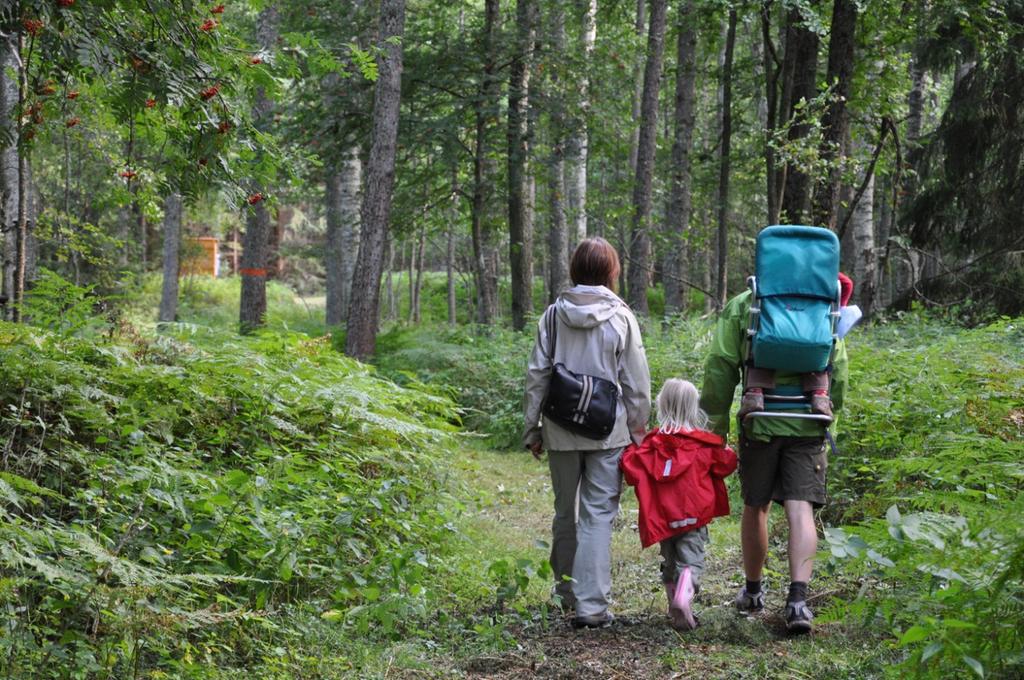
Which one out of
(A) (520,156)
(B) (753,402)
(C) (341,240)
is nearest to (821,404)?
(B) (753,402)

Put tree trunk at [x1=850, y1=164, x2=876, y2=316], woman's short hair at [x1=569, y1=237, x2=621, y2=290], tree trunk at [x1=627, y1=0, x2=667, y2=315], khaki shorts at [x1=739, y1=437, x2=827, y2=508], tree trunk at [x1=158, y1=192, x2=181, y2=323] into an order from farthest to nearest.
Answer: tree trunk at [x1=158, y1=192, x2=181, y2=323] < tree trunk at [x1=627, y1=0, x2=667, y2=315] < tree trunk at [x1=850, y1=164, x2=876, y2=316] < woman's short hair at [x1=569, y1=237, x2=621, y2=290] < khaki shorts at [x1=739, y1=437, x2=827, y2=508]

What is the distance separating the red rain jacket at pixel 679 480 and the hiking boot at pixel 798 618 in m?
0.65

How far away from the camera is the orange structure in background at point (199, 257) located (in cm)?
3362

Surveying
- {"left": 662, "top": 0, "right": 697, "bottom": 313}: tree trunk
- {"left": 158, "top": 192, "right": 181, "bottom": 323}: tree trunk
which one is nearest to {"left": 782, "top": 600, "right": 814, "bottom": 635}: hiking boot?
{"left": 662, "top": 0, "right": 697, "bottom": 313}: tree trunk

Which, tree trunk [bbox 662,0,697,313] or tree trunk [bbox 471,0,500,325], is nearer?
tree trunk [bbox 471,0,500,325]

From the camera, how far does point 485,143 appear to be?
17.9m

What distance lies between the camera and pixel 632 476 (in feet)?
18.0

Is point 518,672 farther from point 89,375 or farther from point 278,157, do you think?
point 278,157

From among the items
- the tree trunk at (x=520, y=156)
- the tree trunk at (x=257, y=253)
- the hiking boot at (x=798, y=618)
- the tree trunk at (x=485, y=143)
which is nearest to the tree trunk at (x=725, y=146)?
the tree trunk at (x=520, y=156)

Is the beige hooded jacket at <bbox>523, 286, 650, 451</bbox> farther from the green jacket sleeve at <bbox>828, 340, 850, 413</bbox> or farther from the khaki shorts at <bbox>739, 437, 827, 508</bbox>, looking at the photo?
the green jacket sleeve at <bbox>828, 340, 850, 413</bbox>

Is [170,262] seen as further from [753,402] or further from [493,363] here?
[753,402]

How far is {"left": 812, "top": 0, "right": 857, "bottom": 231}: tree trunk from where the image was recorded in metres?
11.1

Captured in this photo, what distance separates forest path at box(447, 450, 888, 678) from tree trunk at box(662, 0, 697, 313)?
11007mm

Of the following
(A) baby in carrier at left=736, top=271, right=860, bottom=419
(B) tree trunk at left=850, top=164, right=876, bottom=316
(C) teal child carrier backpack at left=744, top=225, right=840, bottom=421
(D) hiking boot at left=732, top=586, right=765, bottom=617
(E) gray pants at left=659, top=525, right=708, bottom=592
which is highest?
(B) tree trunk at left=850, top=164, right=876, bottom=316
